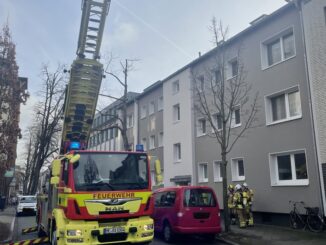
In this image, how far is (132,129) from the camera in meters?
33.9

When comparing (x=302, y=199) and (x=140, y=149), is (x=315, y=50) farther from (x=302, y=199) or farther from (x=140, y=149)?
(x=140, y=149)

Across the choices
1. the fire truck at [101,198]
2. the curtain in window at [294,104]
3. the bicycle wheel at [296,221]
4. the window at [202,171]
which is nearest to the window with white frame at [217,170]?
the window at [202,171]

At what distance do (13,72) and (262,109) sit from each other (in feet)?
36.8

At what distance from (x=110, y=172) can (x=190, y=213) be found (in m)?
3.80

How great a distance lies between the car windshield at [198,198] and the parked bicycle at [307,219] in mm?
4067

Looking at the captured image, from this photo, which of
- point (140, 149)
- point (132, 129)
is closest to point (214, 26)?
point (140, 149)

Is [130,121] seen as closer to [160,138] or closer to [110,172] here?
[160,138]

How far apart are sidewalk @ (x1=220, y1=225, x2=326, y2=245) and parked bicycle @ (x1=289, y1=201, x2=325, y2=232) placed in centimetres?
27

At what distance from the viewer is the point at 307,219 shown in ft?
44.6

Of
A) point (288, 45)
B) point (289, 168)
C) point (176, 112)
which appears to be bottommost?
point (289, 168)

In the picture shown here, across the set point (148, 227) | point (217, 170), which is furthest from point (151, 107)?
point (148, 227)

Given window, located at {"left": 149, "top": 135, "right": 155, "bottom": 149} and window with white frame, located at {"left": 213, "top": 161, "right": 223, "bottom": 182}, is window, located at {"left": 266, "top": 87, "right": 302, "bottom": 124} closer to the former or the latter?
window with white frame, located at {"left": 213, "top": 161, "right": 223, "bottom": 182}

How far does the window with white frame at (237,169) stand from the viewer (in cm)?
1847

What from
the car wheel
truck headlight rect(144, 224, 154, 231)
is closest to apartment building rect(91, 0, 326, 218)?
the car wheel
